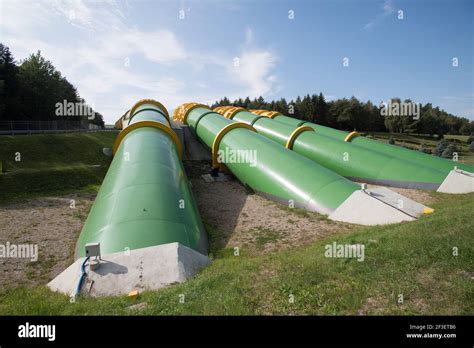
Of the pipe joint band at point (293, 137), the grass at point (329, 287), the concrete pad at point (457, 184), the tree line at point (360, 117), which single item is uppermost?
the tree line at point (360, 117)

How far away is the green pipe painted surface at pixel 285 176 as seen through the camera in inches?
448

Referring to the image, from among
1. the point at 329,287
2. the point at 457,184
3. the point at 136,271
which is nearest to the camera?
the point at 329,287

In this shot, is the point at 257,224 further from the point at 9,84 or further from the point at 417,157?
the point at 9,84

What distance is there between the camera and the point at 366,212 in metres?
10.2

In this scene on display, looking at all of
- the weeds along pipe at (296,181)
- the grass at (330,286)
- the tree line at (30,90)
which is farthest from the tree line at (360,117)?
the grass at (330,286)

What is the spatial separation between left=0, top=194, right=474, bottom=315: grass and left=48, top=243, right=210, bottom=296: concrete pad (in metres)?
0.32

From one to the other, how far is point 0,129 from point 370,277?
112 ft

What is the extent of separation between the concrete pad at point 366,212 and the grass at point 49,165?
13656mm

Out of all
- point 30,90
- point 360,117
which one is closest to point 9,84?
point 30,90

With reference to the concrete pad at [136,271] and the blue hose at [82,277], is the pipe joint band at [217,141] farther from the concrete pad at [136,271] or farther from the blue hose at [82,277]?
the blue hose at [82,277]

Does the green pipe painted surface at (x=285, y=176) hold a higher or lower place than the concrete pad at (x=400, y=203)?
higher

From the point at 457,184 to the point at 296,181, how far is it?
748 cm
